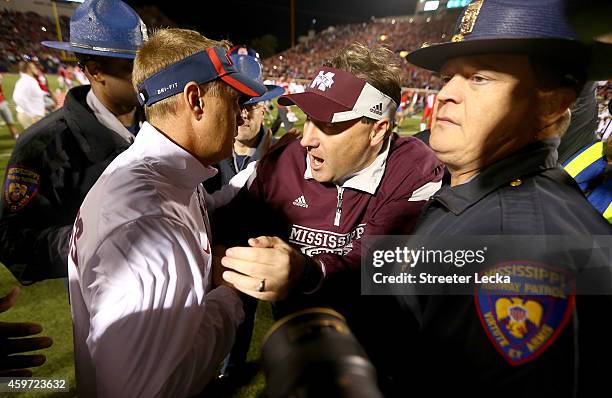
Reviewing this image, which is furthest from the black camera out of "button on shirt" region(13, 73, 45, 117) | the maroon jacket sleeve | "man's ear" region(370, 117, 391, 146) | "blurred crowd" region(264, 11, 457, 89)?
"blurred crowd" region(264, 11, 457, 89)

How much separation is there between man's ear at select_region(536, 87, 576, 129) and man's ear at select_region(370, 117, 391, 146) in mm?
801

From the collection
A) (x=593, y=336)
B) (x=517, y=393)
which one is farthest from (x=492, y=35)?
(x=517, y=393)

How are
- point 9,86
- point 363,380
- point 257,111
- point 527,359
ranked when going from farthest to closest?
point 9,86 < point 257,111 < point 527,359 < point 363,380

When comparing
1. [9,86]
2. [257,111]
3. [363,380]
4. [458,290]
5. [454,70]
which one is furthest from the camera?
[9,86]

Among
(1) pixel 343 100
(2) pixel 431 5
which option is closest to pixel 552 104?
(1) pixel 343 100

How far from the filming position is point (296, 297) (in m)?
1.26

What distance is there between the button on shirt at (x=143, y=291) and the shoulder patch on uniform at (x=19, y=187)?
2.75 ft

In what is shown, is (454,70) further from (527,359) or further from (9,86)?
(9,86)

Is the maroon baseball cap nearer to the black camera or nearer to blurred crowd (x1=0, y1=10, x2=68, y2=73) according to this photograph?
the black camera

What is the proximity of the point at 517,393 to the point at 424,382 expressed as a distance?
9.2 inches

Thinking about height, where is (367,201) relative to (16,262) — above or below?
above

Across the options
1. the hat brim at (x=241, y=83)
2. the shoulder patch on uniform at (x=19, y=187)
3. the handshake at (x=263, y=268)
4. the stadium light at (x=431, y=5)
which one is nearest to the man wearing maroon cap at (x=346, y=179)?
the hat brim at (x=241, y=83)

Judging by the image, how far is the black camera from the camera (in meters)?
0.52

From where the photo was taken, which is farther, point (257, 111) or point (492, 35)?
point (257, 111)
